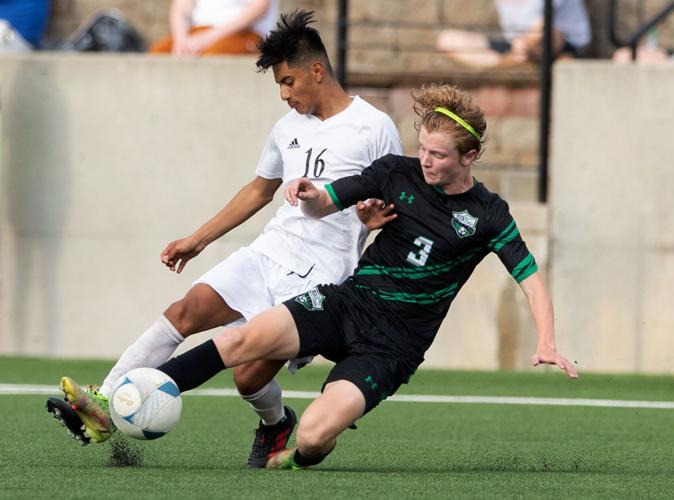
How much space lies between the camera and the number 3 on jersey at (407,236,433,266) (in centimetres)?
607

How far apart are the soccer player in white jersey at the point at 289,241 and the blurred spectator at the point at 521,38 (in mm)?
5724

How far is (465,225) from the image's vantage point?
19.8ft

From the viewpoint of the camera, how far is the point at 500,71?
40.3ft

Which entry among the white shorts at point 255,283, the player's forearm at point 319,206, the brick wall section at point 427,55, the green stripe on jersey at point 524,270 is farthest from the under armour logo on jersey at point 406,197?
the brick wall section at point 427,55

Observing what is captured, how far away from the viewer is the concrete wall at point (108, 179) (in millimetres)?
11305

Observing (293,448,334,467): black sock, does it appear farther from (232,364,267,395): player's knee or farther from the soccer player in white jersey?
(232,364,267,395): player's knee

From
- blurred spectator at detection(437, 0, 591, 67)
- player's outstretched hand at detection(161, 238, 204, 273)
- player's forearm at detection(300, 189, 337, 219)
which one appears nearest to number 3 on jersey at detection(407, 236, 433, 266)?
player's forearm at detection(300, 189, 337, 219)

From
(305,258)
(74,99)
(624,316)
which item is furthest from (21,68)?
(305,258)

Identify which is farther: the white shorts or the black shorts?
the white shorts

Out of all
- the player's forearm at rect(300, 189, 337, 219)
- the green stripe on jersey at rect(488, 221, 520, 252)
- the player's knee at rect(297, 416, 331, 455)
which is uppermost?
the player's forearm at rect(300, 189, 337, 219)

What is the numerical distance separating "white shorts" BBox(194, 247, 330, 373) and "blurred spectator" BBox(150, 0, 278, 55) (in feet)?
17.6

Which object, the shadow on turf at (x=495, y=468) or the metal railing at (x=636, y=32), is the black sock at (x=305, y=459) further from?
the metal railing at (x=636, y=32)

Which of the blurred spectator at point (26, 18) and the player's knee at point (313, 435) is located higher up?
the blurred spectator at point (26, 18)

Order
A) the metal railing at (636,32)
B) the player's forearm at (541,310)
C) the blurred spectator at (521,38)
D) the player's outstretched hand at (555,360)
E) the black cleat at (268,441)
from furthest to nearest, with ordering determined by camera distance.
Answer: the blurred spectator at (521,38) < the metal railing at (636,32) < the black cleat at (268,441) < the player's forearm at (541,310) < the player's outstretched hand at (555,360)
